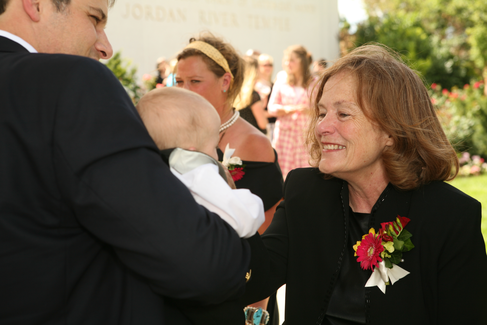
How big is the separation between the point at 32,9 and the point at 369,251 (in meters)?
1.64

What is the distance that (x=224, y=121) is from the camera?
3.43 m

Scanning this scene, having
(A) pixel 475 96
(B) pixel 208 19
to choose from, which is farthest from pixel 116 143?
(B) pixel 208 19

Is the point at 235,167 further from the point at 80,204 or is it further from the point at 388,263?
the point at 80,204

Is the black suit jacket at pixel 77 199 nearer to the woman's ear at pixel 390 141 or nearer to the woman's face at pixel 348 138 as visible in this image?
the woman's face at pixel 348 138

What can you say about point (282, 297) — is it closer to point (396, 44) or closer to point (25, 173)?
point (25, 173)

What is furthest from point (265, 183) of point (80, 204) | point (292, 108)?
point (292, 108)

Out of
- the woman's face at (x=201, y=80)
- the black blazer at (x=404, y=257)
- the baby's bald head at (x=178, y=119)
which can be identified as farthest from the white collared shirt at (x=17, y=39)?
the woman's face at (x=201, y=80)

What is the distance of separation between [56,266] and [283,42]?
16.5 meters

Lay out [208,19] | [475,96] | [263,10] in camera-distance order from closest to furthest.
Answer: [475,96] < [208,19] < [263,10]

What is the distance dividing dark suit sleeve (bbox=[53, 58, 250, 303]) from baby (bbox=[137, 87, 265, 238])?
189mm

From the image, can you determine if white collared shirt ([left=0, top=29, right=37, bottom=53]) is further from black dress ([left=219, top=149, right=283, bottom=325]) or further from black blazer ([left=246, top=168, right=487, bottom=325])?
black dress ([left=219, top=149, right=283, bottom=325])

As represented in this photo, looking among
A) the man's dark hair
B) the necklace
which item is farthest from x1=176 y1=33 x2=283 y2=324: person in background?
the man's dark hair

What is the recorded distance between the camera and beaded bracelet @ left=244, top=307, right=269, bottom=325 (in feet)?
8.82

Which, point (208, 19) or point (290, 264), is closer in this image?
point (290, 264)
